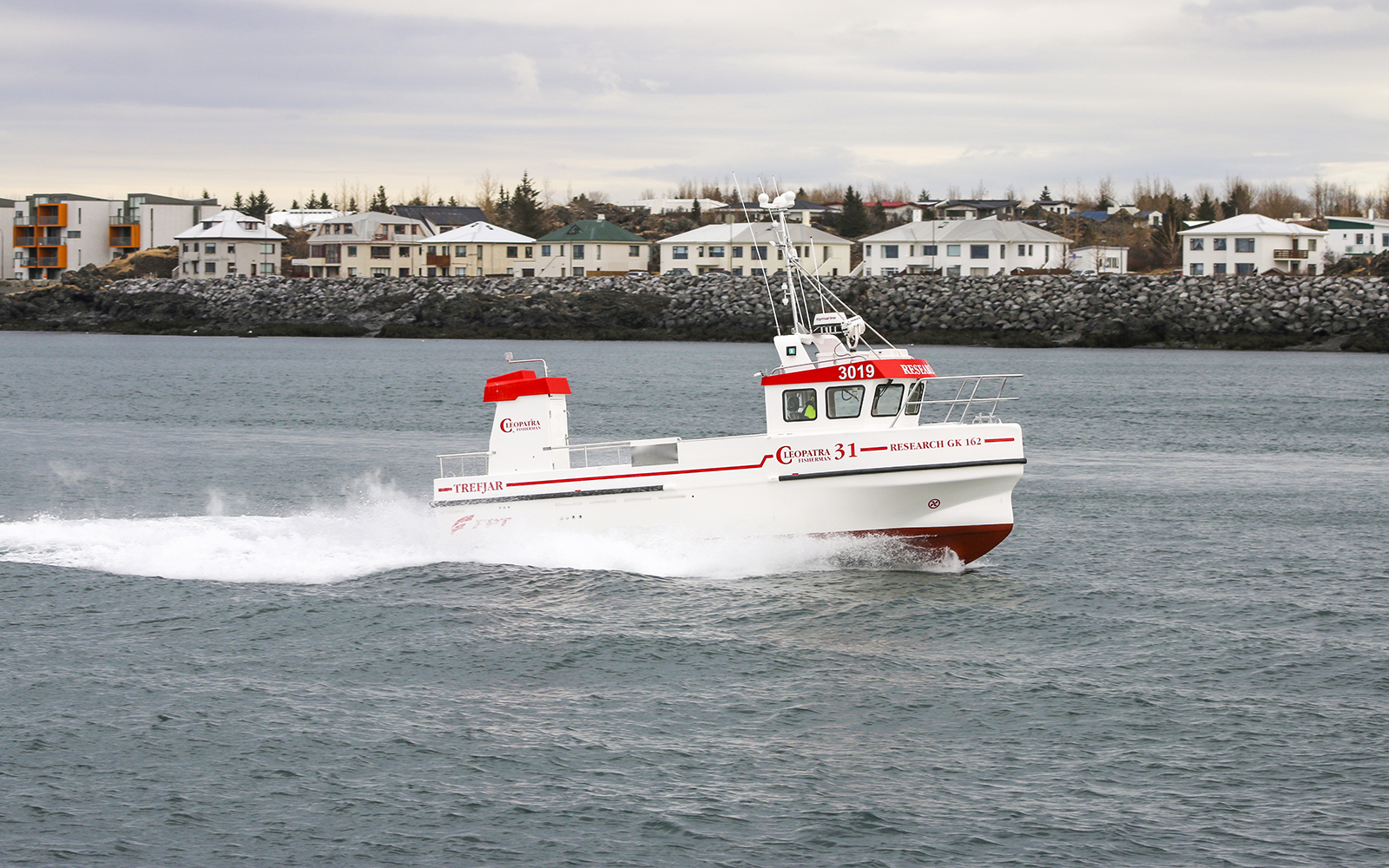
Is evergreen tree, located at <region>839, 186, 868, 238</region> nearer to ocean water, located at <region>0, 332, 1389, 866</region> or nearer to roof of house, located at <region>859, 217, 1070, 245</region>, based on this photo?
roof of house, located at <region>859, 217, 1070, 245</region>

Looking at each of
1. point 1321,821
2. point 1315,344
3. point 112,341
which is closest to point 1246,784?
point 1321,821

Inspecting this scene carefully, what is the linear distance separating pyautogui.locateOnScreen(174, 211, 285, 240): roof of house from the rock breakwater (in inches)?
278

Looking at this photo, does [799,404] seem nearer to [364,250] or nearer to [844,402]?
[844,402]

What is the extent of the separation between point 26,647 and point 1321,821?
13.6 meters

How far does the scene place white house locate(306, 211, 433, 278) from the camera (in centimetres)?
11156

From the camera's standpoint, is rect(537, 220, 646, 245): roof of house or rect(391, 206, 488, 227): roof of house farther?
rect(391, 206, 488, 227): roof of house

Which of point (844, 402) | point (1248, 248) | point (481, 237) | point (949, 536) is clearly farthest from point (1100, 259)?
point (844, 402)

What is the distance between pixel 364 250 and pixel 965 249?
170 ft

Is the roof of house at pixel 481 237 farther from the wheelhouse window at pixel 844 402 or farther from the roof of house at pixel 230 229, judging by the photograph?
the wheelhouse window at pixel 844 402

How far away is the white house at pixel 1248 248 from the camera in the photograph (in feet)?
304

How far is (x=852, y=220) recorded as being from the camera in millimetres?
123125

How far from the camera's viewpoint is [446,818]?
10.6 m

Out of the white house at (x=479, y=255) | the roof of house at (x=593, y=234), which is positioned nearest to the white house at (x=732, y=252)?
the roof of house at (x=593, y=234)

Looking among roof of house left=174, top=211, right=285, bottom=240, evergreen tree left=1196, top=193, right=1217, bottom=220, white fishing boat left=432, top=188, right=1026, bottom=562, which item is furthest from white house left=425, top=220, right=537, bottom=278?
A: white fishing boat left=432, top=188, right=1026, bottom=562
